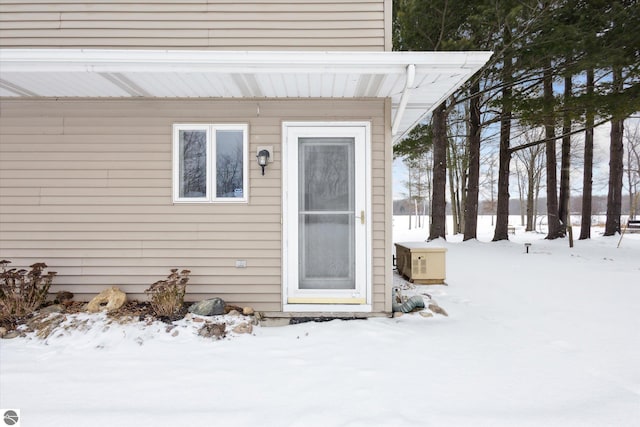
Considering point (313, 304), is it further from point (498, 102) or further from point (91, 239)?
point (498, 102)

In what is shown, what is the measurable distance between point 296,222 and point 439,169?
→ 22.7 feet

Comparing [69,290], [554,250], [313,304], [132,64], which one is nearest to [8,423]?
[69,290]

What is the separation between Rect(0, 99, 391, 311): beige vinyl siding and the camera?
3.53 m

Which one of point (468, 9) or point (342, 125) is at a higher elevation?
point (468, 9)

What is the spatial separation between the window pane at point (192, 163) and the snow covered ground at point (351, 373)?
1403 mm

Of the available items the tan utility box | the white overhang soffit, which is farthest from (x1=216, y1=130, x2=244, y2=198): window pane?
the tan utility box

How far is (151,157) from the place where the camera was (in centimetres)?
355

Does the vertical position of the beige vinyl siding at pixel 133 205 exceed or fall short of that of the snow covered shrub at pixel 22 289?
it exceeds it

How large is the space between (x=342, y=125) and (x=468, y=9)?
20.5 feet

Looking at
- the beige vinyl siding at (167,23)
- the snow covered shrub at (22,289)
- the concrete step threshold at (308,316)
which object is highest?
the beige vinyl siding at (167,23)

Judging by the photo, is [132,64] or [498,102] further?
[498,102]
